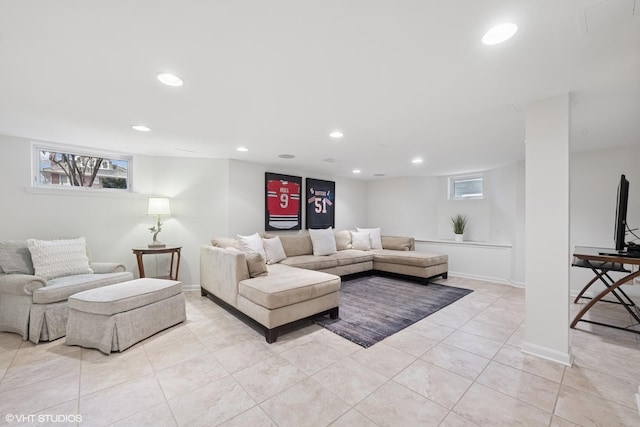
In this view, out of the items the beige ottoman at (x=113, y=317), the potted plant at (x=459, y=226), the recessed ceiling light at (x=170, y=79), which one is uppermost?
the recessed ceiling light at (x=170, y=79)

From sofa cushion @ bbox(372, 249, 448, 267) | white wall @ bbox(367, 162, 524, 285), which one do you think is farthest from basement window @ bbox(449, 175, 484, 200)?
sofa cushion @ bbox(372, 249, 448, 267)

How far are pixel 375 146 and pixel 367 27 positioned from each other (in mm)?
2362

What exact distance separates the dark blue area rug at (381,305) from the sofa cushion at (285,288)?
1.44ft

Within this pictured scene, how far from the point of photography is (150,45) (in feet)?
4.87

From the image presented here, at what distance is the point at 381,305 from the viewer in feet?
11.6

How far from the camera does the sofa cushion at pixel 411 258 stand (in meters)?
4.62

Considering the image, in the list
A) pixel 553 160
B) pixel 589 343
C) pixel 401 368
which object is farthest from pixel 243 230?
pixel 589 343

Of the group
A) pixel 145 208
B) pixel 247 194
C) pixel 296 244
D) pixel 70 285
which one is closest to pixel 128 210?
pixel 145 208

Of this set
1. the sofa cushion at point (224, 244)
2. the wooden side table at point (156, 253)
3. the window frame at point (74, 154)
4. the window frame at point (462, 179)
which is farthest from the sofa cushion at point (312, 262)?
the window frame at point (462, 179)

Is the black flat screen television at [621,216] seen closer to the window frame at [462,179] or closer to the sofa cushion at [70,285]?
the window frame at [462,179]

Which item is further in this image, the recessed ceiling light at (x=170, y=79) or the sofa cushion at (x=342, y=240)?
the sofa cushion at (x=342, y=240)

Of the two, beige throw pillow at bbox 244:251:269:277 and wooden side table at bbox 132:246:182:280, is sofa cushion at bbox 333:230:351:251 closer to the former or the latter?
beige throw pillow at bbox 244:251:269:277

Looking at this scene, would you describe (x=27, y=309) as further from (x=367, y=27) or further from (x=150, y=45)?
(x=367, y=27)

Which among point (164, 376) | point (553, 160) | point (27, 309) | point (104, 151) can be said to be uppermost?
point (104, 151)
